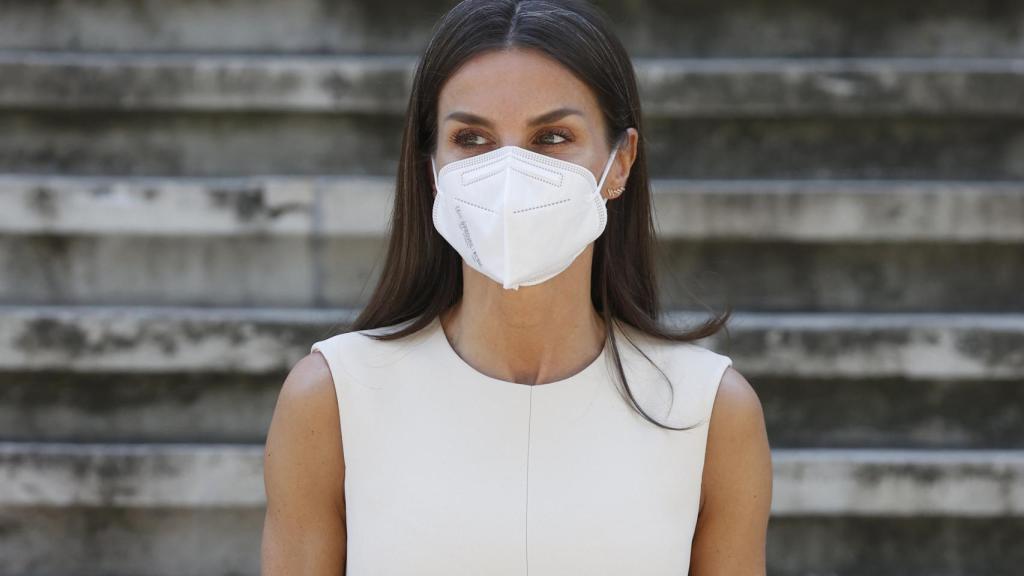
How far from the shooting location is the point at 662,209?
3932mm

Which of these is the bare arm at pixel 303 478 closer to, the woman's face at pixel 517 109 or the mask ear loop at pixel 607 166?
the woman's face at pixel 517 109

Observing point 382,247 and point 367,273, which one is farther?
point 367,273

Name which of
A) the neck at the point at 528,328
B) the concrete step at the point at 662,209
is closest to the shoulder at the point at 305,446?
the neck at the point at 528,328

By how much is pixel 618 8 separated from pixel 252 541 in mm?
2104

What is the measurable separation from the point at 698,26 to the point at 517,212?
6.70 ft

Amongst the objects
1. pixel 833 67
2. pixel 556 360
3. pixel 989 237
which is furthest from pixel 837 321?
pixel 556 360

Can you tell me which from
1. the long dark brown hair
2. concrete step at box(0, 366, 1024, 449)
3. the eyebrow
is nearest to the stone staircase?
concrete step at box(0, 366, 1024, 449)

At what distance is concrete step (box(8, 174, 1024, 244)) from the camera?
12.9 feet

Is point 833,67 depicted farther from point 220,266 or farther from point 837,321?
point 220,266

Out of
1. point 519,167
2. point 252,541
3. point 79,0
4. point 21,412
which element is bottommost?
point 252,541

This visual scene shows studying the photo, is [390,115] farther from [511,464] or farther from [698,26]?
[511,464]

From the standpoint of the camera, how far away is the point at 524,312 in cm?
257

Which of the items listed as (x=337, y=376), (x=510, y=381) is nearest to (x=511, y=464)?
(x=510, y=381)

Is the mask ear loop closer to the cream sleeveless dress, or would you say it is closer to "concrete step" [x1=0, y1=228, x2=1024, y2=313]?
the cream sleeveless dress
